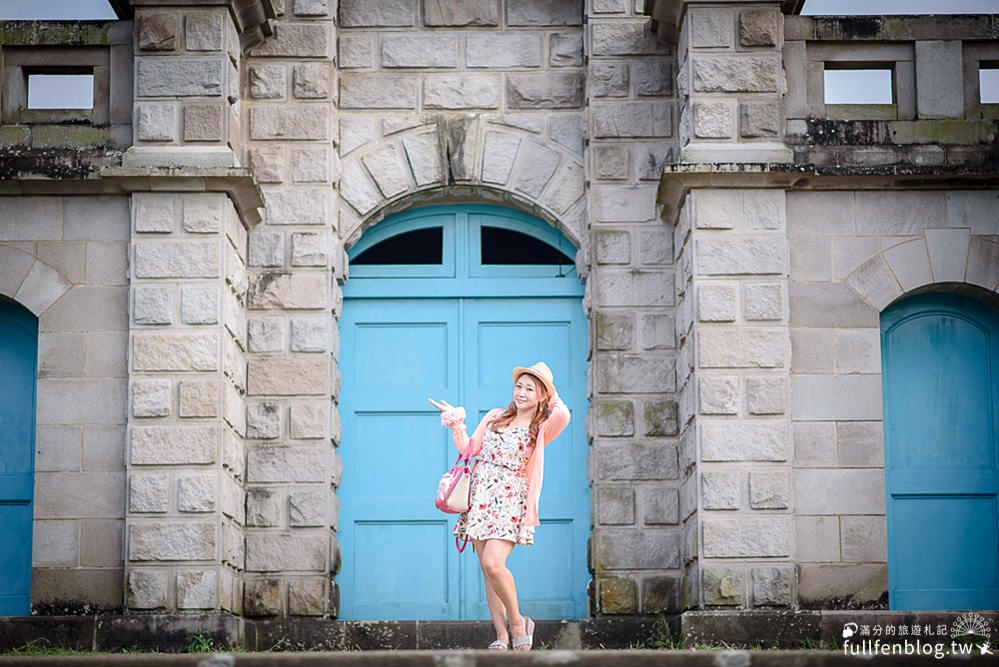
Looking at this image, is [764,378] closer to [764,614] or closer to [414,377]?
[764,614]

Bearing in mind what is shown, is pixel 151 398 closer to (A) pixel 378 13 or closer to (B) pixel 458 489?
(B) pixel 458 489

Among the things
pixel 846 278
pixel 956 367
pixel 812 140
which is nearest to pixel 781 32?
pixel 812 140

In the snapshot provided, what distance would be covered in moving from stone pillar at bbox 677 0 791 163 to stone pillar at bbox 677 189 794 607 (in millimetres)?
303

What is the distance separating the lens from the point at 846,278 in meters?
11.3

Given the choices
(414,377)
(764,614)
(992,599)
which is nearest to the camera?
(764,614)

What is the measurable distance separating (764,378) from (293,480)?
3.40 metres

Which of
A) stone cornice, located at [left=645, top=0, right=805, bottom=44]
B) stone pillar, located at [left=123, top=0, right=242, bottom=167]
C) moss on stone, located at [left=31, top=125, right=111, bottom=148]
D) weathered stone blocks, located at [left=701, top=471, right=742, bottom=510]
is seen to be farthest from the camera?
moss on stone, located at [left=31, top=125, right=111, bottom=148]

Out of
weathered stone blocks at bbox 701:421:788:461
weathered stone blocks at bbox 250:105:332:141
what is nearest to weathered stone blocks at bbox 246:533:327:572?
weathered stone blocks at bbox 701:421:788:461

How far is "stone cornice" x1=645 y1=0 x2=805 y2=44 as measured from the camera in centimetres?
1134

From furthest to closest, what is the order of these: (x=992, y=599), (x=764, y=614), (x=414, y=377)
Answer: (x=414, y=377), (x=992, y=599), (x=764, y=614)

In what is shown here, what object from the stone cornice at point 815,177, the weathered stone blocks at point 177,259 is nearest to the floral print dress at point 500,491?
the stone cornice at point 815,177

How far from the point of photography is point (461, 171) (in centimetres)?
1212

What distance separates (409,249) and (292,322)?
44.0 inches

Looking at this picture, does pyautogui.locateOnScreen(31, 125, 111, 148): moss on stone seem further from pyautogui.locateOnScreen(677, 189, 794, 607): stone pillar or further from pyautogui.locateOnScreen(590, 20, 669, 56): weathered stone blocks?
pyautogui.locateOnScreen(677, 189, 794, 607): stone pillar
